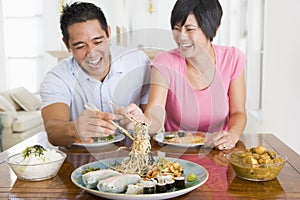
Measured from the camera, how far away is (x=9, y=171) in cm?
131

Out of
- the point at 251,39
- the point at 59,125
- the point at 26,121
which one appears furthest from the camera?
the point at 26,121

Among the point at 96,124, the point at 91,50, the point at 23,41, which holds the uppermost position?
the point at 23,41

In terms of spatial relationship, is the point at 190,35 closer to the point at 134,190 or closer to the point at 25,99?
the point at 134,190

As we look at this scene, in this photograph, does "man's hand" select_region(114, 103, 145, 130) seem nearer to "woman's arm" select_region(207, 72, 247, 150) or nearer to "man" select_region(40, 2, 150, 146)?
"man" select_region(40, 2, 150, 146)

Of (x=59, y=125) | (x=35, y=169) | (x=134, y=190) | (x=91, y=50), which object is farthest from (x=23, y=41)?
(x=134, y=190)

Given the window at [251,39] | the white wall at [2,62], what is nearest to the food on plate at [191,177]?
the window at [251,39]

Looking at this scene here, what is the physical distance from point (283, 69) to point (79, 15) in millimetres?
1836

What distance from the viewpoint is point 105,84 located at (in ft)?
6.29

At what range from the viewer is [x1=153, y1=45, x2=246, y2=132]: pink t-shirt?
182 centimetres

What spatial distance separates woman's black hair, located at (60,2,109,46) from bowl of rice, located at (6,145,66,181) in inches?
29.6

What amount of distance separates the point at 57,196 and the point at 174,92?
96 centimetres

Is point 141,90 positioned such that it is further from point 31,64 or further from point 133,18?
point 31,64

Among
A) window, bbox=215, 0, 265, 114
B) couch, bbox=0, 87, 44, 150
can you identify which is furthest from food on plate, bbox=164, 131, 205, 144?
couch, bbox=0, 87, 44, 150

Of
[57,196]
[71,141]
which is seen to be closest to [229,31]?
[71,141]
